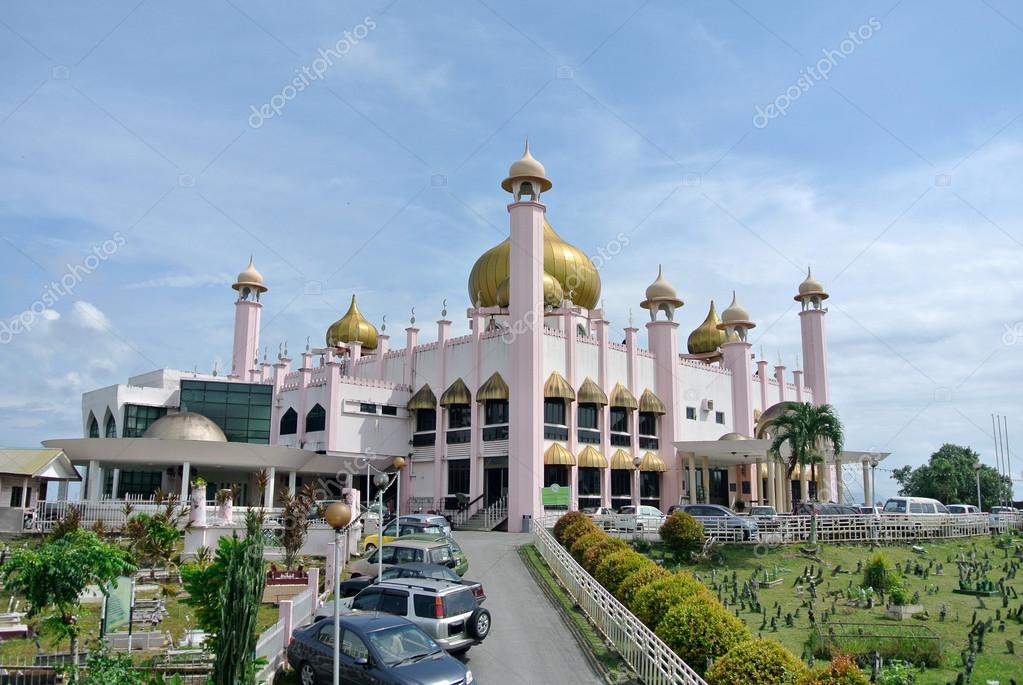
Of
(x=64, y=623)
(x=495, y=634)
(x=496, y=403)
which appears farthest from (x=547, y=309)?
(x=64, y=623)

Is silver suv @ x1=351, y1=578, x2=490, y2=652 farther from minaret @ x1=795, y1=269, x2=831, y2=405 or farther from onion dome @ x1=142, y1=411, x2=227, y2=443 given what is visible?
minaret @ x1=795, y1=269, x2=831, y2=405

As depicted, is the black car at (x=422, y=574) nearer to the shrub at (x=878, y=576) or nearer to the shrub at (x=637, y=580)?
the shrub at (x=637, y=580)

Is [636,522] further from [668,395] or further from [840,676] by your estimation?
[840,676]

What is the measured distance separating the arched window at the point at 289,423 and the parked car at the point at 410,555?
2312 cm

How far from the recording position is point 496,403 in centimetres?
3794

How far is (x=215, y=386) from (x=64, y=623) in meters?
32.4

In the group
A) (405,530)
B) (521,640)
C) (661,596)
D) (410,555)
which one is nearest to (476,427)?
(405,530)

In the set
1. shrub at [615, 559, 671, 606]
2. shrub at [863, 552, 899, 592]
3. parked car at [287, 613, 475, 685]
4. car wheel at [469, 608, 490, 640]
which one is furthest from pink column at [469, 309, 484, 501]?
parked car at [287, 613, 475, 685]

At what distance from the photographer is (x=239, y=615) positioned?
1080 cm

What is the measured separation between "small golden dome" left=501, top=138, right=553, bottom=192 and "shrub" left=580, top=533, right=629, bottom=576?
20134 millimetres

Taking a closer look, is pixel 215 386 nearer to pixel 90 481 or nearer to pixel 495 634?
pixel 90 481

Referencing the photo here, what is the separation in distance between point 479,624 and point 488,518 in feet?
68.3

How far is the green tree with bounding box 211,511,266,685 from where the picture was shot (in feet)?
35.4

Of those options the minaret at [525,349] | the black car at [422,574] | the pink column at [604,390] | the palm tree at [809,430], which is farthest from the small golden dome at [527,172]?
the black car at [422,574]
